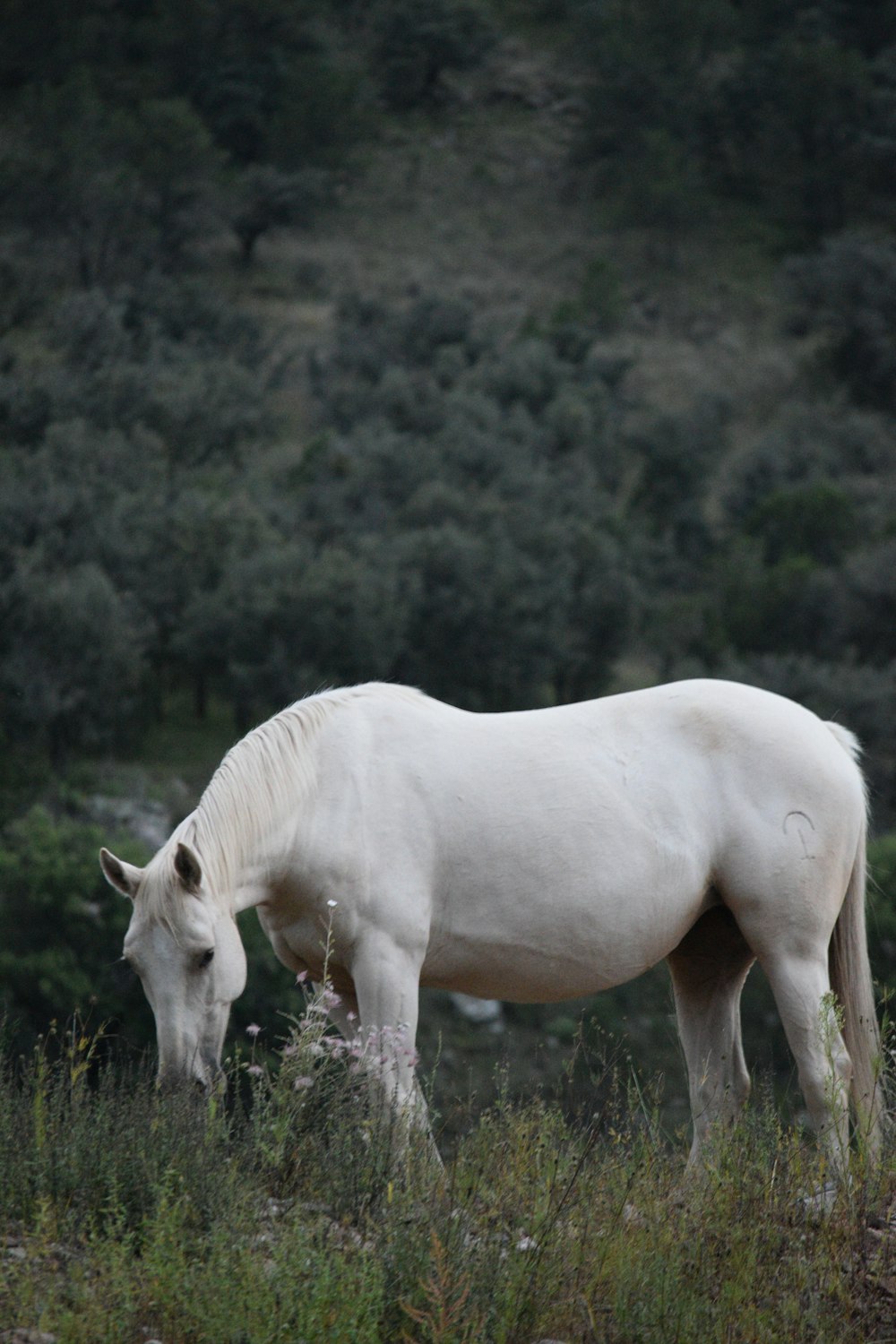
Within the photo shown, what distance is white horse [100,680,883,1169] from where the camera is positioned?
5180 mm

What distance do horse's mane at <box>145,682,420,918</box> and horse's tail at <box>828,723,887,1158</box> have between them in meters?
2.01

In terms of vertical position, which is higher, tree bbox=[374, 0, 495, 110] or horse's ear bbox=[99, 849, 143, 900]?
horse's ear bbox=[99, 849, 143, 900]

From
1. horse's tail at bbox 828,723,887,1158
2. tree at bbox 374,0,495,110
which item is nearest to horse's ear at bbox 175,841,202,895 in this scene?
horse's tail at bbox 828,723,887,1158

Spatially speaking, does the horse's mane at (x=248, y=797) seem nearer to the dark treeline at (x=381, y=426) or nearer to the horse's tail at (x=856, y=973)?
the horse's tail at (x=856, y=973)

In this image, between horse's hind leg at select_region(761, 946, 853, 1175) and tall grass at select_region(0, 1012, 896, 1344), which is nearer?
tall grass at select_region(0, 1012, 896, 1344)

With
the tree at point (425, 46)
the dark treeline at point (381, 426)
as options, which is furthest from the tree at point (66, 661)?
the tree at point (425, 46)

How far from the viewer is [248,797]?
5.32 metres

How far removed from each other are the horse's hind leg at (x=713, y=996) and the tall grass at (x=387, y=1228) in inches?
40.3

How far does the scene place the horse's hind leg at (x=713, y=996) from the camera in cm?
606

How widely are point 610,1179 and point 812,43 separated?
89.0 m

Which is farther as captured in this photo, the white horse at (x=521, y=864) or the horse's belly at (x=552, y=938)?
the horse's belly at (x=552, y=938)

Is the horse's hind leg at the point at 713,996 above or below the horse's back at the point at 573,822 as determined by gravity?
below

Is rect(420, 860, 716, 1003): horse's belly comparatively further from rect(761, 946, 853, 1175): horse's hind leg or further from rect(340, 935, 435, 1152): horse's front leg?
rect(761, 946, 853, 1175): horse's hind leg

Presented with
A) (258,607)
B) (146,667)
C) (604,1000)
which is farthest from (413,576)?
(604,1000)
